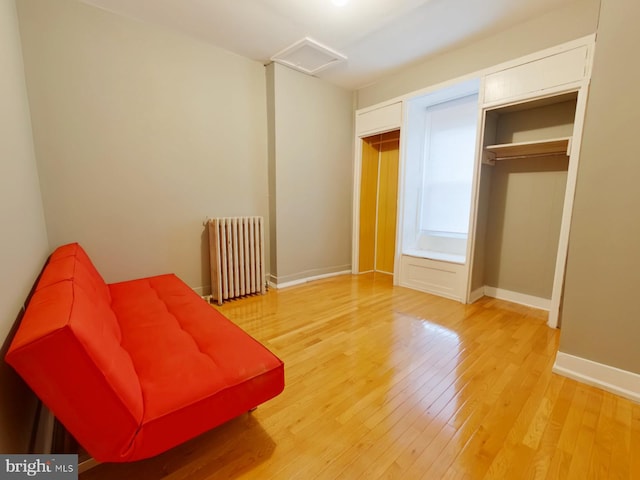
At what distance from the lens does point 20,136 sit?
1687 millimetres

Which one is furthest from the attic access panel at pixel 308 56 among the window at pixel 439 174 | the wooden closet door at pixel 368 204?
the wooden closet door at pixel 368 204

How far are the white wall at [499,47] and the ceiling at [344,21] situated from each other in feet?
0.28

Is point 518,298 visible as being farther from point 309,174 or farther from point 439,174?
point 309,174

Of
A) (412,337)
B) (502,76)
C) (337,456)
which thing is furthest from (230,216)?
(502,76)

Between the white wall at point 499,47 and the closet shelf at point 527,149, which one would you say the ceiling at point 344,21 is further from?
the closet shelf at point 527,149

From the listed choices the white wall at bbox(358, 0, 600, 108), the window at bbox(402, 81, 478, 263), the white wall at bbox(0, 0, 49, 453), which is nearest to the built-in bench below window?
the window at bbox(402, 81, 478, 263)

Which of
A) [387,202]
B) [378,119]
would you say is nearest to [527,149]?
[378,119]

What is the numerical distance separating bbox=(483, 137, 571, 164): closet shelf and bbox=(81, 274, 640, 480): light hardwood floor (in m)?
1.71

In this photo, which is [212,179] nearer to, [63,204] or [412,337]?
[63,204]

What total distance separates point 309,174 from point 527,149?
8.02 feet

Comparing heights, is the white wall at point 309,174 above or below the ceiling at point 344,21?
below

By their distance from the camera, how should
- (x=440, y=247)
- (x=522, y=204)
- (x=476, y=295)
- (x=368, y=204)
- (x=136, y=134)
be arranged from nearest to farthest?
(x=136, y=134) < (x=522, y=204) < (x=476, y=295) < (x=440, y=247) < (x=368, y=204)

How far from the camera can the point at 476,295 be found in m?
3.25

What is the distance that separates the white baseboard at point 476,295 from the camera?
3.13 m
